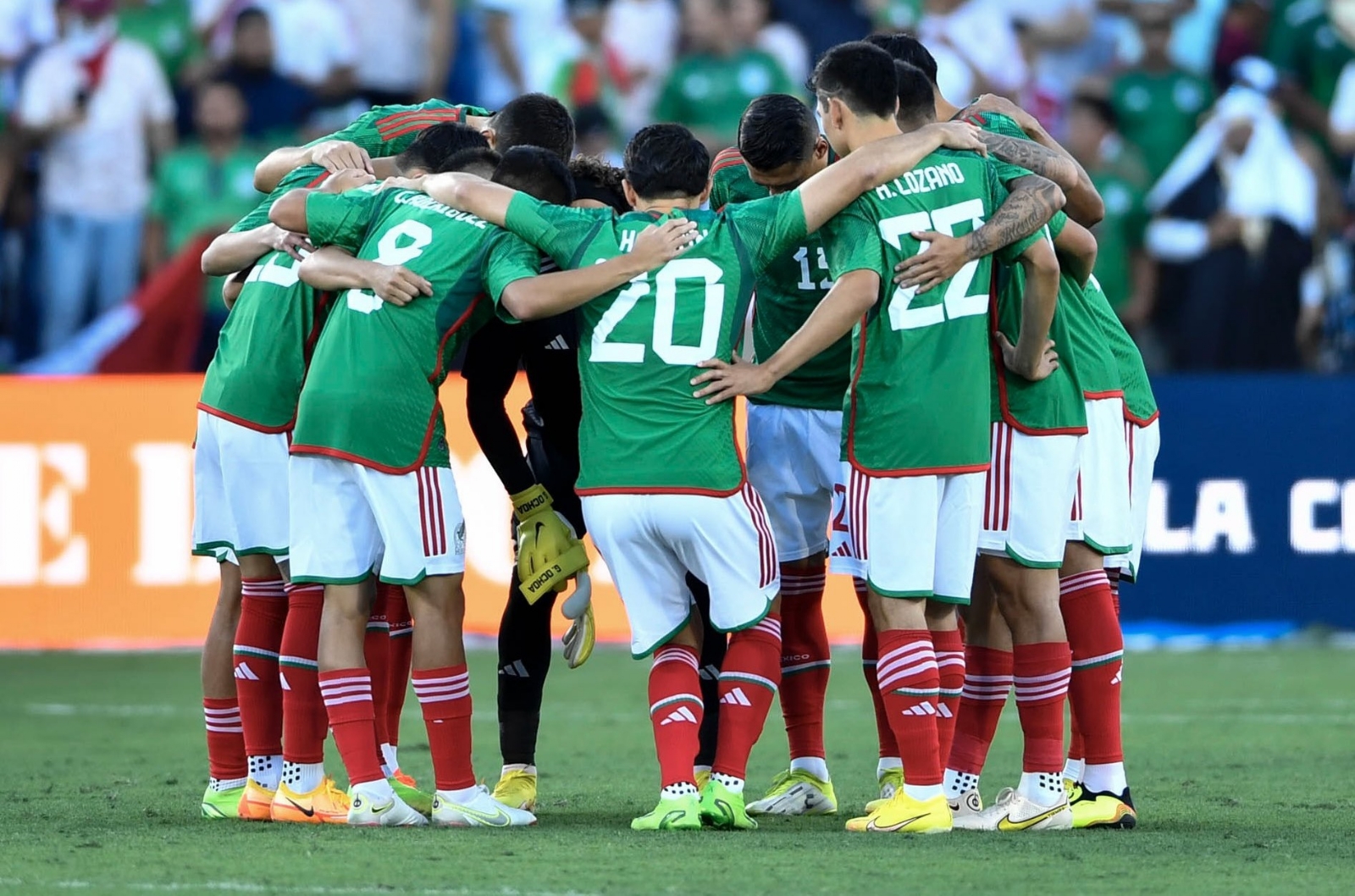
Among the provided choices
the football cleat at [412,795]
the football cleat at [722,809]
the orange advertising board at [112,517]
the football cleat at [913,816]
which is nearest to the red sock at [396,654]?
the football cleat at [412,795]

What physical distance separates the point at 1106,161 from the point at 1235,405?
2.54 metres

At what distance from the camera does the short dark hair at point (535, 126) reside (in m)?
6.14

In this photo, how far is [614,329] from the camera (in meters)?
5.44

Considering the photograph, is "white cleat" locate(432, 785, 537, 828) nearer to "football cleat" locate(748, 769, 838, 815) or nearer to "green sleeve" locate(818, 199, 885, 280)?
"football cleat" locate(748, 769, 838, 815)

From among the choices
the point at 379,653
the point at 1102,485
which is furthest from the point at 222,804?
the point at 1102,485

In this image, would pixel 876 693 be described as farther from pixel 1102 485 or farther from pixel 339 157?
pixel 339 157

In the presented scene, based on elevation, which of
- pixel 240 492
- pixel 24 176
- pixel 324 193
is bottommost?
pixel 240 492

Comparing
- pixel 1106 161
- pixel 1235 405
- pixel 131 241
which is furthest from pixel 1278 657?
pixel 131 241

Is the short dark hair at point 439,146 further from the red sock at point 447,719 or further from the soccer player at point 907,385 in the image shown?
the red sock at point 447,719

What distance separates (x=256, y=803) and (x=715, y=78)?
331 inches

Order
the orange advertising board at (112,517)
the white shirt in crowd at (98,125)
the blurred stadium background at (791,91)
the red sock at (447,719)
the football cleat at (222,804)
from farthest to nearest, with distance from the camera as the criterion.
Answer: the white shirt in crowd at (98,125) → the blurred stadium background at (791,91) → the orange advertising board at (112,517) → the football cleat at (222,804) → the red sock at (447,719)

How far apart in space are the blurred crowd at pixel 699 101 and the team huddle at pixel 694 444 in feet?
23.1

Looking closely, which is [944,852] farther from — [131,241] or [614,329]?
[131,241]

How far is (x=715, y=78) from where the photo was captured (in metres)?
13.3
